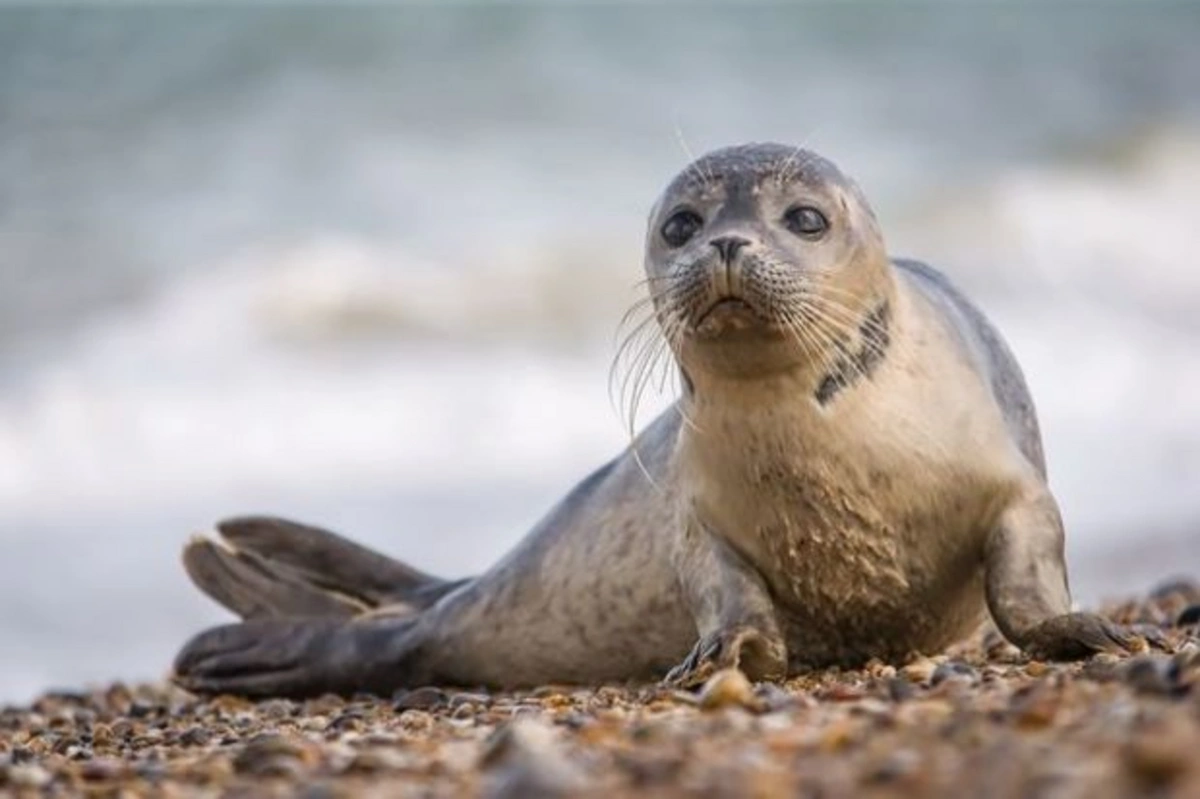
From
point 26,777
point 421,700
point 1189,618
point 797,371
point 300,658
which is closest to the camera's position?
point 26,777

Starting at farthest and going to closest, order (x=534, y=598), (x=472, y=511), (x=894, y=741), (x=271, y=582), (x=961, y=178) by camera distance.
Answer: (x=961, y=178) → (x=472, y=511) → (x=271, y=582) → (x=534, y=598) → (x=894, y=741)

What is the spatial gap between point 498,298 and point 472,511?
473cm

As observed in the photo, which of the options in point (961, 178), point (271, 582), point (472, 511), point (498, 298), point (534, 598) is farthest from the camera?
point (961, 178)

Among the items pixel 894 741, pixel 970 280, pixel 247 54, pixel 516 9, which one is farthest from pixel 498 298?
pixel 894 741

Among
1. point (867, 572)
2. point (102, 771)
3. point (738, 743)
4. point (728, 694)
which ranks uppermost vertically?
point (867, 572)

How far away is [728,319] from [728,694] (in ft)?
3.18

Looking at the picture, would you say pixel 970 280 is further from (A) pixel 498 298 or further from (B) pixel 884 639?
(B) pixel 884 639

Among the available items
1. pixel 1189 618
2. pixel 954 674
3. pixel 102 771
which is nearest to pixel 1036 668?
pixel 954 674

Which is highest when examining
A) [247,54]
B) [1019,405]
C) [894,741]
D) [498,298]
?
[247,54]

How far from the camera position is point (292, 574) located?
311 inches

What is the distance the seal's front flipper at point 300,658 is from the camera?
7441 mm

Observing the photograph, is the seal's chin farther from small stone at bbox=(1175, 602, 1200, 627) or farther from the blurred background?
the blurred background

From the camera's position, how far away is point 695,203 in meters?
5.95

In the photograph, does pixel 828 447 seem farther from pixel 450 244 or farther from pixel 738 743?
pixel 450 244
